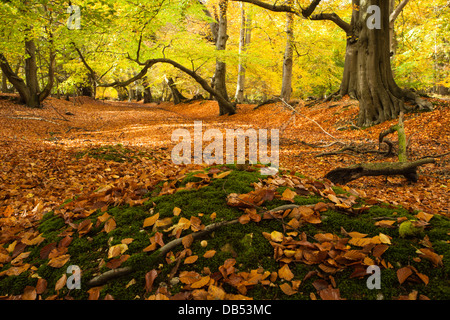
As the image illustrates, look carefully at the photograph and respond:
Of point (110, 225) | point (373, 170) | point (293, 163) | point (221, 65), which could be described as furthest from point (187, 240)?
point (221, 65)

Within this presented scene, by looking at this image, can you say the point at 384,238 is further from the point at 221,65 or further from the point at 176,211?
the point at 221,65

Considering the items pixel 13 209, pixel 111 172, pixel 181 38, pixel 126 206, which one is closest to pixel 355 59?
pixel 181 38

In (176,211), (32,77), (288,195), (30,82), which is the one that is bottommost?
(176,211)

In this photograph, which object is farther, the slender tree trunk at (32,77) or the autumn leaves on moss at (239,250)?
the slender tree trunk at (32,77)

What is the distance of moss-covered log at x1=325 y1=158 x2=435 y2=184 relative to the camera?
3.96m

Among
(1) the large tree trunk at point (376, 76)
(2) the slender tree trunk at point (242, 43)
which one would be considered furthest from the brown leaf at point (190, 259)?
(2) the slender tree trunk at point (242, 43)

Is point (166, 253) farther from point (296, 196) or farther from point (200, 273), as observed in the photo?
point (296, 196)

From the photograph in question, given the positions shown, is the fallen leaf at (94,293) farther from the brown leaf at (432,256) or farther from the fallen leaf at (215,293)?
the brown leaf at (432,256)

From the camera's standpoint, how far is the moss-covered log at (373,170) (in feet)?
13.0

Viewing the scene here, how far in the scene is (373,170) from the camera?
392cm

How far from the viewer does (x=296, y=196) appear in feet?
7.54

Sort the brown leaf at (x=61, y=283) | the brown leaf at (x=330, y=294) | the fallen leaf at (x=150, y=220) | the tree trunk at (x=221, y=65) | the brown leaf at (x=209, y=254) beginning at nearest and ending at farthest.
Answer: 1. the brown leaf at (x=330, y=294)
2. the brown leaf at (x=61, y=283)
3. the brown leaf at (x=209, y=254)
4. the fallen leaf at (x=150, y=220)
5. the tree trunk at (x=221, y=65)

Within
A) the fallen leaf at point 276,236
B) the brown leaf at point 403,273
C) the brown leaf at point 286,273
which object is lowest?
the brown leaf at point 286,273

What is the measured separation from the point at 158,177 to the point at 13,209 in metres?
2.14
